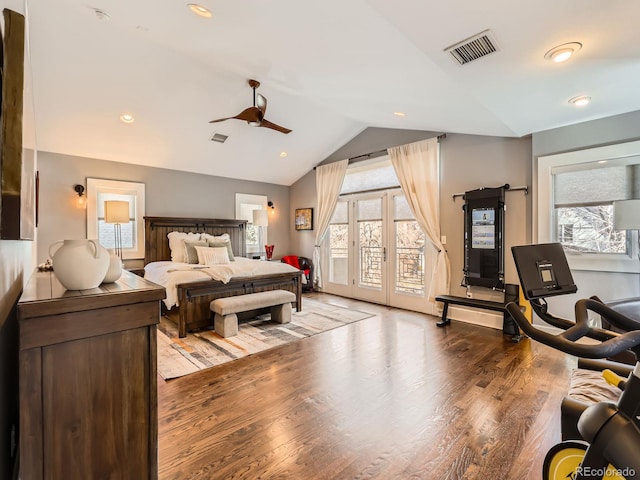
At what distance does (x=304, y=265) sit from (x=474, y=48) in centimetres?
542

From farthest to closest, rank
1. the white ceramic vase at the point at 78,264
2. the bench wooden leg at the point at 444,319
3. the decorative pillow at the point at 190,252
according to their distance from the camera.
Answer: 1. the decorative pillow at the point at 190,252
2. the bench wooden leg at the point at 444,319
3. the white ceramic vase at the point at 78,264

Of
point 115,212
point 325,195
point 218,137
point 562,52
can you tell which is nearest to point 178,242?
point 115,212

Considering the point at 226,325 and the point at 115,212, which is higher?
the point at 115,212

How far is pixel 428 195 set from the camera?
188 inches

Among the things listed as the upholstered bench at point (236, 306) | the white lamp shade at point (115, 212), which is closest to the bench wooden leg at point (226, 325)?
the upholstered bench at point (236, 306)

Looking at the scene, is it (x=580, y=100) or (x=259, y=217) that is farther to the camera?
(x=259, y=217)

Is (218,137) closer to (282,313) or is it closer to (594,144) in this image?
(282,313)

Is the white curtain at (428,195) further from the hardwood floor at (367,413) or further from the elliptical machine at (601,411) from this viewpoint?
the elliptical machine at (601,411)

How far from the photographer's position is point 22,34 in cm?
96

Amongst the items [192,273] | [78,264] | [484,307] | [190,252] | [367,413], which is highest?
[78,264]

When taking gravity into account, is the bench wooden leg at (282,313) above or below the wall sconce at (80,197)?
below

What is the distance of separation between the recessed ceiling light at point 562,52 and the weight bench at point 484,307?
263cm

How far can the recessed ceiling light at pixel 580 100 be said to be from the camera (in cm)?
279

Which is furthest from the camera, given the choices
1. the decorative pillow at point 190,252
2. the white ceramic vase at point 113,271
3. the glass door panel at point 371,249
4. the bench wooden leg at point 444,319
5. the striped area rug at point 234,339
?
the glass door panel at point 371,249
